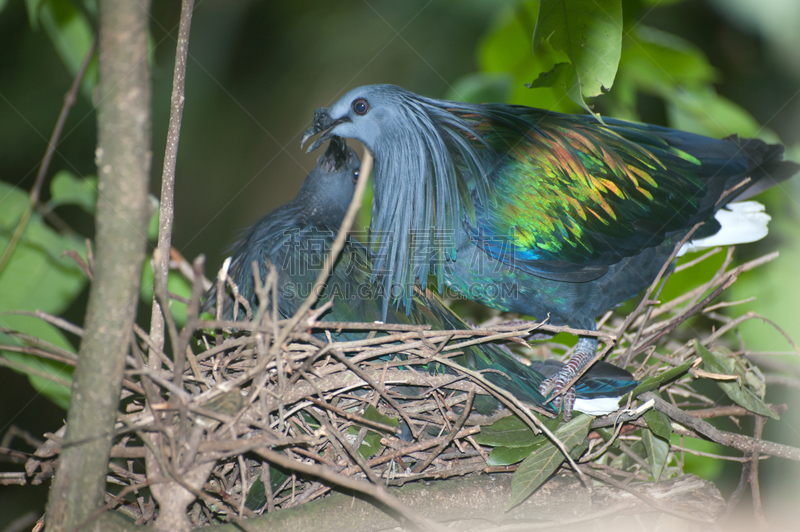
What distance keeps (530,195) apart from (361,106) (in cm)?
64

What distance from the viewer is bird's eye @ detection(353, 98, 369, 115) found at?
1.94 meters

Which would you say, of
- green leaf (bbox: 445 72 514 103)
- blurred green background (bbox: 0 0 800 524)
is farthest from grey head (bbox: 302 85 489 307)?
blurred green background (bbox: 0 0 800 524)

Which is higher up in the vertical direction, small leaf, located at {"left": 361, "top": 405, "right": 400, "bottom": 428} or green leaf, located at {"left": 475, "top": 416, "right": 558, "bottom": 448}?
small leaf, located at {"left": 361, "top": 405, "right": 400, "bottom": 428}

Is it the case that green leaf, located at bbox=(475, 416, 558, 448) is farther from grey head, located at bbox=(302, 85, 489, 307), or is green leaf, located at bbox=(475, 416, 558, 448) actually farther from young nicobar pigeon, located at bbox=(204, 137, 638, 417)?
grey head, located at bbox=(302, 85, 489, 307)

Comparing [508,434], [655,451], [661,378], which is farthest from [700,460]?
[508,434]

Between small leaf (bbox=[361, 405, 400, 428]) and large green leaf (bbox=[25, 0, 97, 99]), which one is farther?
large green leaf (bbox=[25, 0, 97, 99])

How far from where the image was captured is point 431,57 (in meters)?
3.48

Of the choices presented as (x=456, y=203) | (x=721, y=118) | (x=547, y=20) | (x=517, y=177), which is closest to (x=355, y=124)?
(x=456, y=203)

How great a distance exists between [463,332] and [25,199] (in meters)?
1.42

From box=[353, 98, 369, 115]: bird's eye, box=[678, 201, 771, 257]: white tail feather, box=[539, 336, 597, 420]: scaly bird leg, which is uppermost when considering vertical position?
box=[353, 98, 369, 115]: bird's eye

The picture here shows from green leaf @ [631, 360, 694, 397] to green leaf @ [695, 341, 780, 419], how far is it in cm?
17

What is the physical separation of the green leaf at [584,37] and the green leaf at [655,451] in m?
1.03

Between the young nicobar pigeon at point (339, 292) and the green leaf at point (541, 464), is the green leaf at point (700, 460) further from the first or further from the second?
the green leaf at point (541, 464)

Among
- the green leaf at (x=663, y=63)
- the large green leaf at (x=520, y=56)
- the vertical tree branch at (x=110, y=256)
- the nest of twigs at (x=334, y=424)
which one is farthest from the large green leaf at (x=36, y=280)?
the green leaf at (x=663, y=63)
